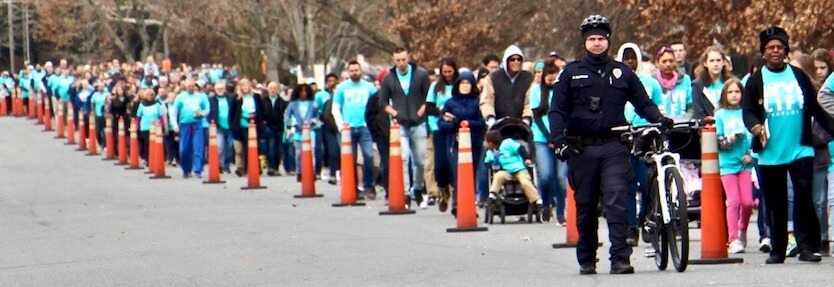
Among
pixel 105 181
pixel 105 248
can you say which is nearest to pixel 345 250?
pixel 105 248

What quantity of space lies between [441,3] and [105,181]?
17.7 meters

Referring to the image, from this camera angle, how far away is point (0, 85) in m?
62.1

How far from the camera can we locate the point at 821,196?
14367mm

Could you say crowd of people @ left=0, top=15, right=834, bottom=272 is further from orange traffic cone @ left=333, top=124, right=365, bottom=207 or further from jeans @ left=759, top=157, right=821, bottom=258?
orange traffic cone @ left=333, top=124, right=365, bottom=207

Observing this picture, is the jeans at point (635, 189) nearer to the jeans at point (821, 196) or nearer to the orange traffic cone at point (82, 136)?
the jeans at point (821, 196)

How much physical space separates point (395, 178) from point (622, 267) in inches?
318

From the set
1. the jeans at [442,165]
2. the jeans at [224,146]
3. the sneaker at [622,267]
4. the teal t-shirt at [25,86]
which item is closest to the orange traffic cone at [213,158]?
the jeans at [224,146]

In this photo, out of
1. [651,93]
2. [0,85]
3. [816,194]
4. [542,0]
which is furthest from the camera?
[0,85]

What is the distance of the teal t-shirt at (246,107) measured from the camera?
33.5 meters

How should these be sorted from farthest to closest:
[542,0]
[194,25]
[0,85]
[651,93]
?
[194,25] < [0,85] < [542,0] < [651,93]

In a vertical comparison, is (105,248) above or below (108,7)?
below

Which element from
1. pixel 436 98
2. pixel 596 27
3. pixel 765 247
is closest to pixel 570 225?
pixel 765 247

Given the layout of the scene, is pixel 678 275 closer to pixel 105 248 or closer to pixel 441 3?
pixel 105 248

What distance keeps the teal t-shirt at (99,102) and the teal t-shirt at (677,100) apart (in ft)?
85.8
